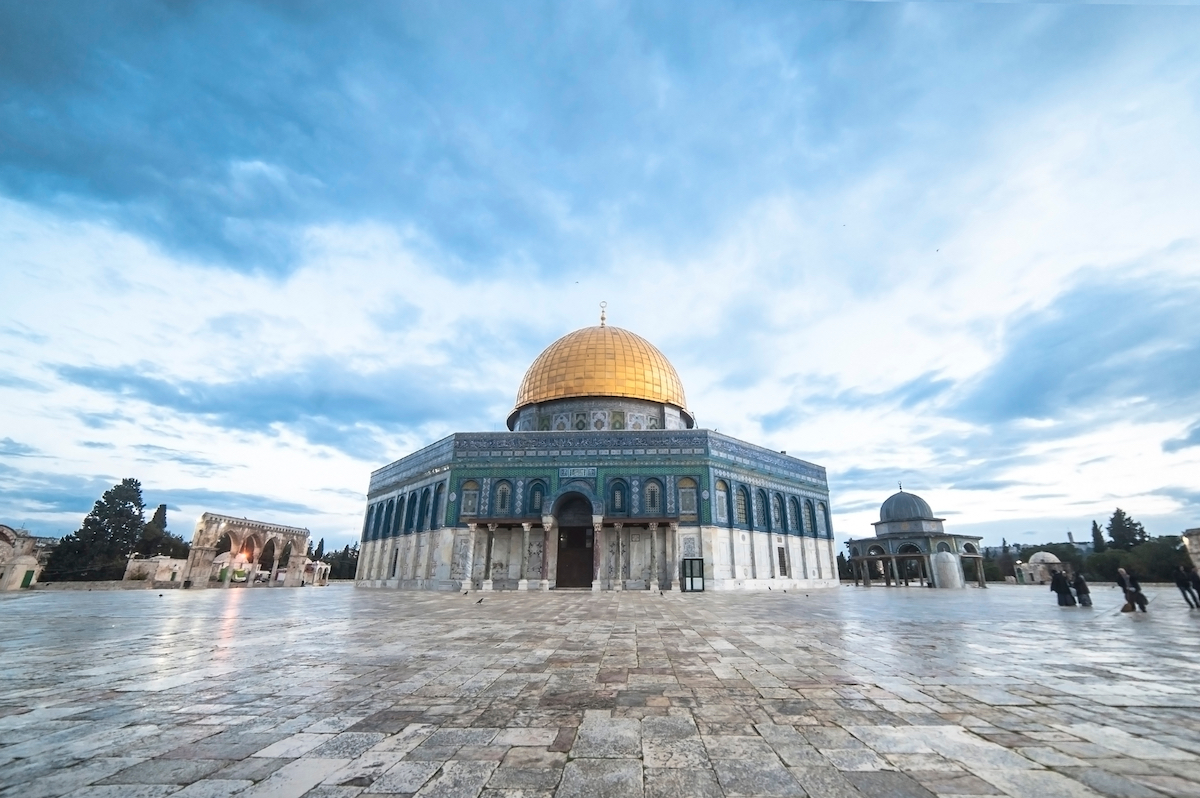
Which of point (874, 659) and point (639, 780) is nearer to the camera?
point (639, 780)

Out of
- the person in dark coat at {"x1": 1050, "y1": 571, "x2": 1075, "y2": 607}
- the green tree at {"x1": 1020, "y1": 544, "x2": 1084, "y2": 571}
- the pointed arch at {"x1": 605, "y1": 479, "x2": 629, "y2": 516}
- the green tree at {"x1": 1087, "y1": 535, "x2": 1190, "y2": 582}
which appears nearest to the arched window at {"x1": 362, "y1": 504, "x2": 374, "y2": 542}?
the pointed arch at {"x1": 605, "y1": 479, "x2": 629, "y2": 516}

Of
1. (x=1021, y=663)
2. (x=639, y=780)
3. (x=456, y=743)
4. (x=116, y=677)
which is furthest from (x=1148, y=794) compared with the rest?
(x=116, y=677)

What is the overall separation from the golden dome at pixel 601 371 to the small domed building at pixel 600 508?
0.44 ft

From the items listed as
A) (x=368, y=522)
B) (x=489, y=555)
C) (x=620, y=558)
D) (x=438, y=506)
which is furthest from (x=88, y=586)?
(x=620, y=558)

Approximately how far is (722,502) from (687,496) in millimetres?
2114

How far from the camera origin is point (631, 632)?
8.80 metres

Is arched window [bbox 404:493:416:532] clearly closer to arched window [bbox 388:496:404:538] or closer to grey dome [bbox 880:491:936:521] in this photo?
arched window [bbox 388:496:404:538]

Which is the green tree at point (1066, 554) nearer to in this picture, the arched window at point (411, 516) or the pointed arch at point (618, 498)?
the pointed arch at point (618, 498)

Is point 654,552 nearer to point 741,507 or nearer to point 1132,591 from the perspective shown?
point 741,507

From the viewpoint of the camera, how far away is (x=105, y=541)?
42906 millimetres

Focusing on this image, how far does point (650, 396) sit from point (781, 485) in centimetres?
919

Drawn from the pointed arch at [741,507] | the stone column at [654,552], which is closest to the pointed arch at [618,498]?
the stone column at [654,552]

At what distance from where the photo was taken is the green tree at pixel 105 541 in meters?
40.1

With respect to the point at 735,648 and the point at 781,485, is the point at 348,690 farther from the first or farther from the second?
the point at 781,485
